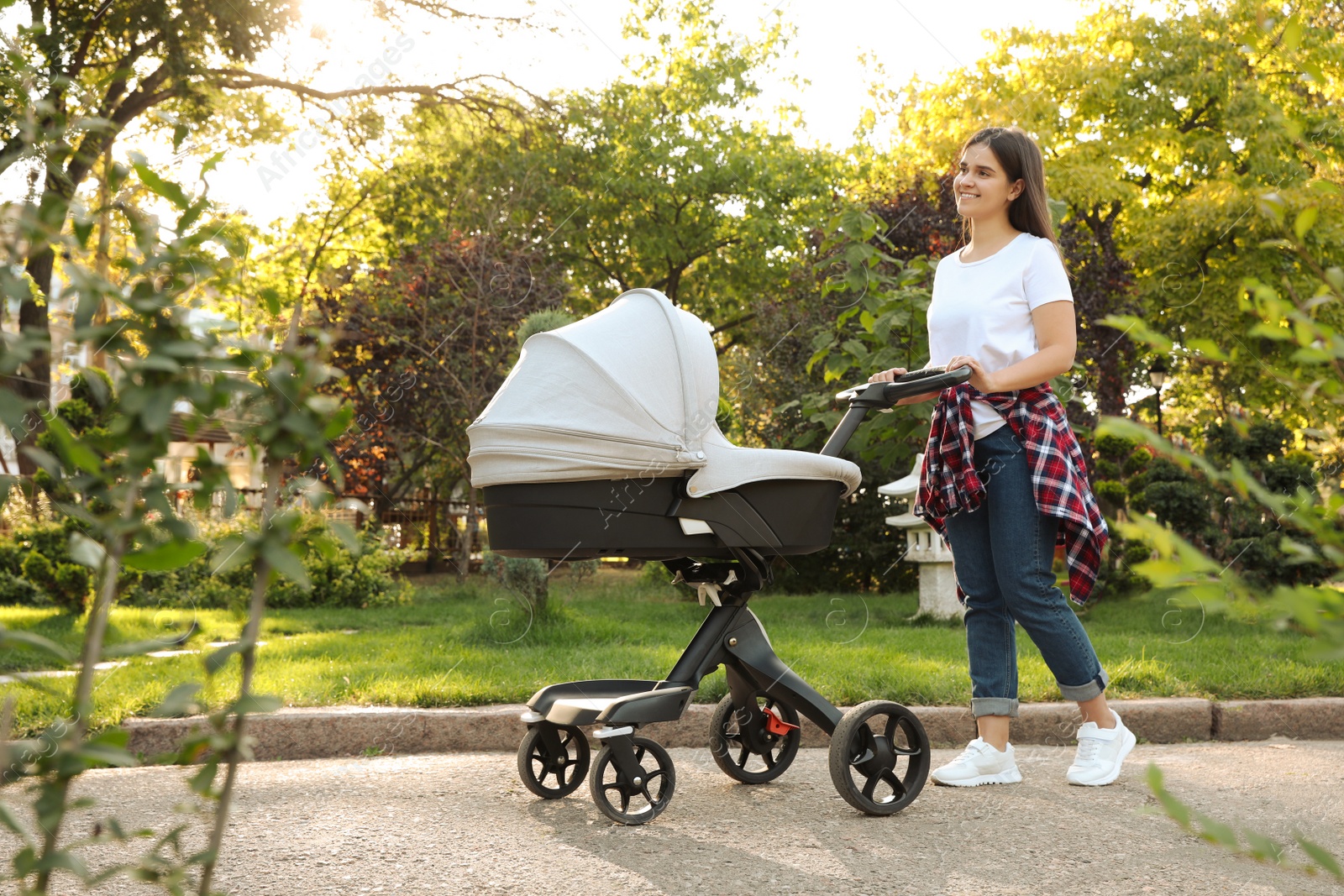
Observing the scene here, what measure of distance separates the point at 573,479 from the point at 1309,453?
7.88m

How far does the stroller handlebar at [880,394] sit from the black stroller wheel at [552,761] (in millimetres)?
1139

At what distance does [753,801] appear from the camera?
3.19 meters

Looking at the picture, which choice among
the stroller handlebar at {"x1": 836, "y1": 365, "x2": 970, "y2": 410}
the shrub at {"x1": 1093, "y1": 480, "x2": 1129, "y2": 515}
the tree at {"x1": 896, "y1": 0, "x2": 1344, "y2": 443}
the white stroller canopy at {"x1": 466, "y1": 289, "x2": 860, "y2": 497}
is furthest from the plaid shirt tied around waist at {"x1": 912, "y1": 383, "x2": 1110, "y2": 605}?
the tree at {"x1": 896, "y1": 0, "x2": 1344, "y2": 443}

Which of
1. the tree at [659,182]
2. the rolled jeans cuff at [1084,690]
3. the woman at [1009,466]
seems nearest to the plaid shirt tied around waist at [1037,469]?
the woman at [1009,466]

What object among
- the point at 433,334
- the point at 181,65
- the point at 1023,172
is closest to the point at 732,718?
the point at 1023,172

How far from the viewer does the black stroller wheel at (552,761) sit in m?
3.12

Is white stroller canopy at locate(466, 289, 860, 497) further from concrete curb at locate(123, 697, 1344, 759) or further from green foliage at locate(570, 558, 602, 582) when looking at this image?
green foliage at locate(570, 558, 602, 582)

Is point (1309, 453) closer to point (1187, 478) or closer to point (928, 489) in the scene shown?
point (1187, 478)

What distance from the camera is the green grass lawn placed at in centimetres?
427

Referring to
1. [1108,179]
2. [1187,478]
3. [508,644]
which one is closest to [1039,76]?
[1108,179]

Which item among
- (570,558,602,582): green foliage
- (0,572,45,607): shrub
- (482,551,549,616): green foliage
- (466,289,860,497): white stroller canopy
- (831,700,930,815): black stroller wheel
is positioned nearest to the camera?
(466,289,860,497): white stroller canopy

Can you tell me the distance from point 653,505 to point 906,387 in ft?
2.72

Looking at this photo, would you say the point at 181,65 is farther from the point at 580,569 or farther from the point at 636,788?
the point at 636,788

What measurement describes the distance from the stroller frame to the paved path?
8cm
